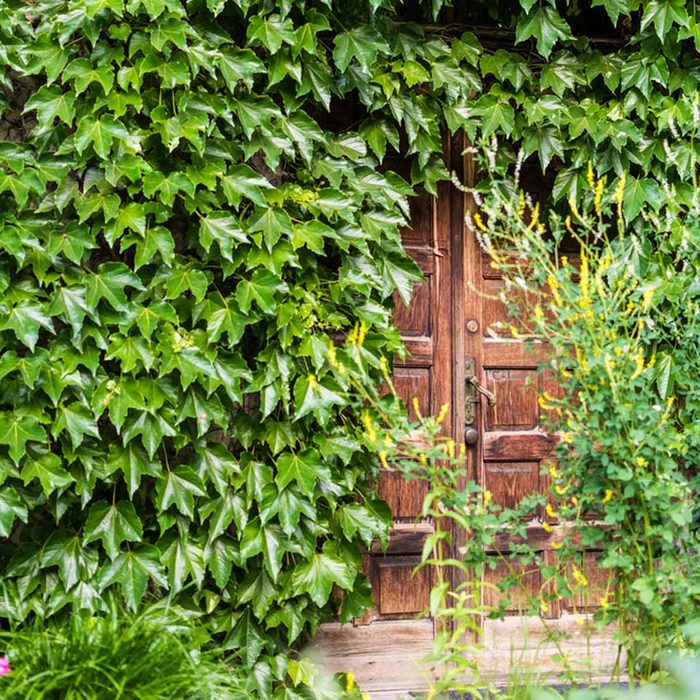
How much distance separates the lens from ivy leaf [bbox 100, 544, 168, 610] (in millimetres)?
3361

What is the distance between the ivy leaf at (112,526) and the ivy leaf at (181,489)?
0.11 m

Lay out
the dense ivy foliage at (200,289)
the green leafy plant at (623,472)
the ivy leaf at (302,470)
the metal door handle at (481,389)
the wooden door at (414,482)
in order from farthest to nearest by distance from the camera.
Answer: the metal door handle at (481,389) → the wooden door at (414,482) → the ivy leaf at (302,470) → the dense ivy foliage at (200,289) → the green leafy plant at (623,472)

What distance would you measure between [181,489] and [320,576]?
600 mm

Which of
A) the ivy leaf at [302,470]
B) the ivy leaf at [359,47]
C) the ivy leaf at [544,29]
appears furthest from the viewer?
the ivy leaf at [544,29]

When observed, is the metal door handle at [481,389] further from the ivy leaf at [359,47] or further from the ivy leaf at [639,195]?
the ivy leaf at [359,47]

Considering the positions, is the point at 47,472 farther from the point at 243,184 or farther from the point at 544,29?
the point at 544,29

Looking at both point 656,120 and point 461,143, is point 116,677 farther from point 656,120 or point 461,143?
point 656,120

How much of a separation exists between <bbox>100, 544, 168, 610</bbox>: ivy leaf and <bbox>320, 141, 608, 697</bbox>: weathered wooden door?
103 cm

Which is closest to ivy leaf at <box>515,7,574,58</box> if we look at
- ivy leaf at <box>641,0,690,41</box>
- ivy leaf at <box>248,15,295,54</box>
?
ivy leaf at <box>641,0,690,41</box>

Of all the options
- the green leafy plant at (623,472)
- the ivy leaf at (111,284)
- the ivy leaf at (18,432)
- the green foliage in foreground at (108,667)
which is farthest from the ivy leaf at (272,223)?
the green foliage in foreground at (108,667)

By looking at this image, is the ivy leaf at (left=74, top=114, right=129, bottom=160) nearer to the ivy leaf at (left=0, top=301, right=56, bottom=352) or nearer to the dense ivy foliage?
the dense ivy foliage

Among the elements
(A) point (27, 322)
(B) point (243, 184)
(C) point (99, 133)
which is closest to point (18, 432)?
(A) point (27, 322)

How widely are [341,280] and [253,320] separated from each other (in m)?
0.38

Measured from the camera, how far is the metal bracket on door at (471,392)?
166 inches
